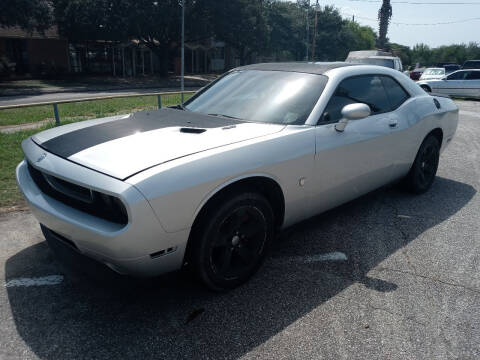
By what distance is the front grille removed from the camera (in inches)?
92.6

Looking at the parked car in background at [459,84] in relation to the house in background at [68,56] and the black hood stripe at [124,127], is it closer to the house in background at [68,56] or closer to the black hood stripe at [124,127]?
the black hood stripe at [124,127]

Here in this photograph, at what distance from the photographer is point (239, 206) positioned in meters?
2.76

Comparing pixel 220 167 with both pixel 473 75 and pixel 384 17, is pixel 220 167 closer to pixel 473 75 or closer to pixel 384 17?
pixel 473 75

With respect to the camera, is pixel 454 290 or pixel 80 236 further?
pixel 454 290

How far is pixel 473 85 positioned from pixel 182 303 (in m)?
19.8

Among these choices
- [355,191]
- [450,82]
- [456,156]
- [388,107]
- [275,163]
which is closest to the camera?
[275,163]

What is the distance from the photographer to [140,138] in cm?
283

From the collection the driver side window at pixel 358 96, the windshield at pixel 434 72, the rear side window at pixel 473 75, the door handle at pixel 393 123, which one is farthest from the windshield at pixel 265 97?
the windshield at pixel 434 72

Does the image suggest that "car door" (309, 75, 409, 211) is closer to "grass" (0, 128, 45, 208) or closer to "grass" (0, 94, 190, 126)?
"grass" (0, 128, 45, 208)

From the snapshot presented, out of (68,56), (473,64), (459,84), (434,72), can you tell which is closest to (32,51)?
(68,56)

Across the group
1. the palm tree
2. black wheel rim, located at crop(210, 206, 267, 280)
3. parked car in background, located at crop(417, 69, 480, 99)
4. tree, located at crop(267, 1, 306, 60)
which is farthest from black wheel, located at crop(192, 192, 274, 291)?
tree, located at crop(267, 1, 306, 60)

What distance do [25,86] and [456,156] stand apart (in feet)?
78.7

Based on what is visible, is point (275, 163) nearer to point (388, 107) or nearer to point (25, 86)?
point (388, 107)

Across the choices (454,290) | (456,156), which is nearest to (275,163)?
(454,290)
